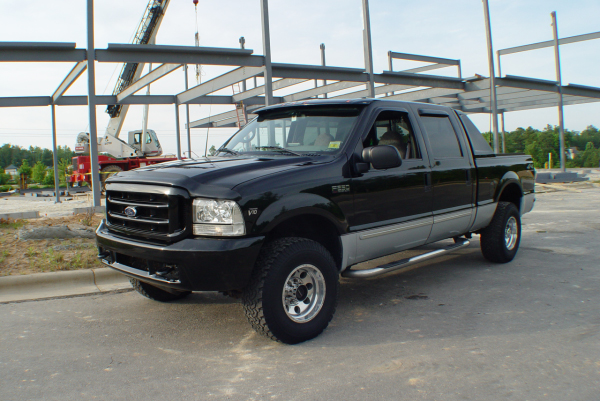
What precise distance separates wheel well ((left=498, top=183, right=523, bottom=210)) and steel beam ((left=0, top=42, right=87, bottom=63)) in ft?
28.5

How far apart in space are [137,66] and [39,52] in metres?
14.1

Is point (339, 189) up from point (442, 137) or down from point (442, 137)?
down

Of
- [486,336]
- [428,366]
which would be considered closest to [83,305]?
[428,366]

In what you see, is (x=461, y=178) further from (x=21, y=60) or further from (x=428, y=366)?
(x=21, y=60)

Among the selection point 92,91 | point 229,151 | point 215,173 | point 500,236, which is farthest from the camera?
point 92,91

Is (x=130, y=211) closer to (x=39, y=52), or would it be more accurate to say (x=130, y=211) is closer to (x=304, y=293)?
(x=304, y=293)

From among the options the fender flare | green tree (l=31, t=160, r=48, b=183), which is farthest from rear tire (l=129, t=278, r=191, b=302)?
green tree (l=31, t=160, r=48, b=183)

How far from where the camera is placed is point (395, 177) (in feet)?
14.9

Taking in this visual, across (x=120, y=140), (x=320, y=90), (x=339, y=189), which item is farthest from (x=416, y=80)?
(x=120, y=140)

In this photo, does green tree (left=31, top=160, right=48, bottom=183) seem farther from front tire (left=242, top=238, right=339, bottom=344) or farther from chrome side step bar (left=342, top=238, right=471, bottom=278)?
front tire (left=242, top=238, right=339, bottom=344)

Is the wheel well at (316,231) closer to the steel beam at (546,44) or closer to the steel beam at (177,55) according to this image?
the steel beam at (177,55)

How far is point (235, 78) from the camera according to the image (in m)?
12.2

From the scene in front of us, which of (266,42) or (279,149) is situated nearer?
(279,149)

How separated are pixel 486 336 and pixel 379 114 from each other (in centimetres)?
223
